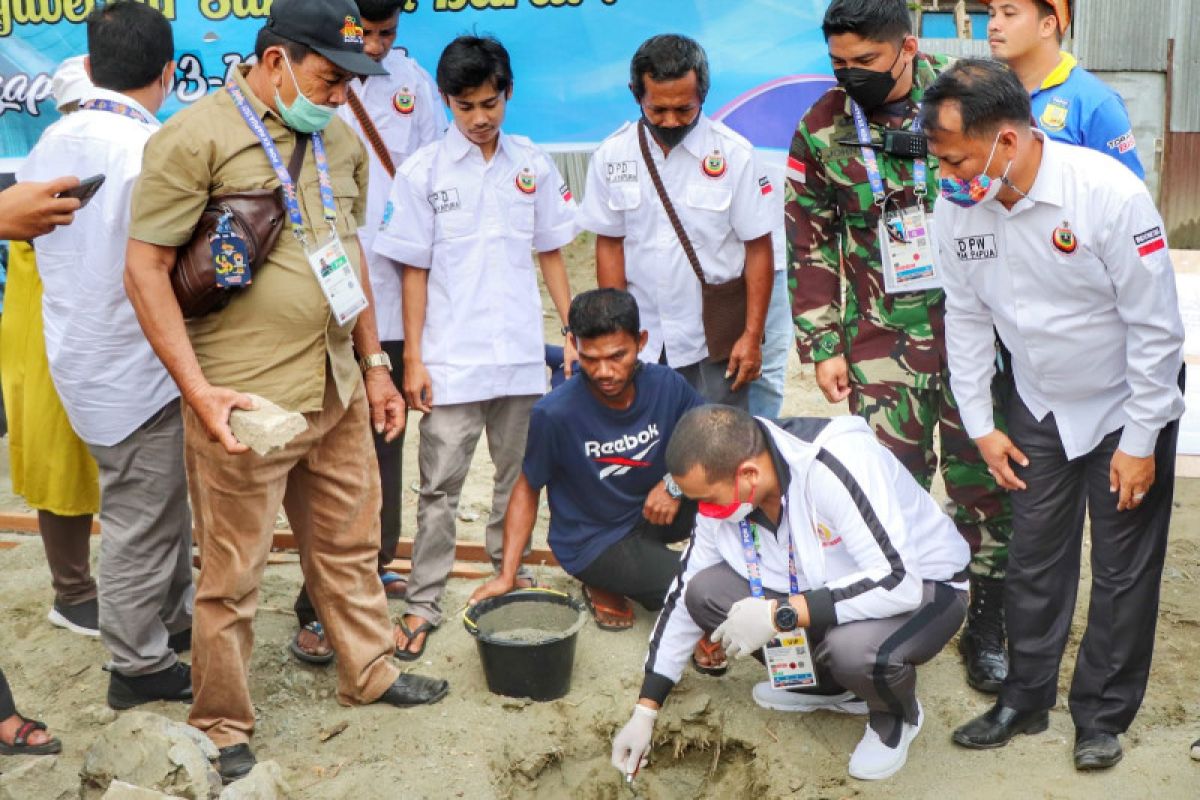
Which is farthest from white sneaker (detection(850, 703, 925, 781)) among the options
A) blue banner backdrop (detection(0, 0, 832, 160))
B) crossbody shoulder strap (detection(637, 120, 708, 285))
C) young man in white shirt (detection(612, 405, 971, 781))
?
blue banner backdrop (detection(0, 0, 832, 160))

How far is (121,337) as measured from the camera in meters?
3.86

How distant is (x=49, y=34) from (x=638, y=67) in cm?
319

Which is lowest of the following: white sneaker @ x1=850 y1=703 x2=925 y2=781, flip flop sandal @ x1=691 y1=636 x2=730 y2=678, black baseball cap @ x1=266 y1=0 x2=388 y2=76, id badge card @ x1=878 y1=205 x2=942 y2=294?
white sneaker @ x1=850 y1=703 x2=925 y2=781

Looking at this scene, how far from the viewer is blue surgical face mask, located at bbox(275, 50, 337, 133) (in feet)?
11.2

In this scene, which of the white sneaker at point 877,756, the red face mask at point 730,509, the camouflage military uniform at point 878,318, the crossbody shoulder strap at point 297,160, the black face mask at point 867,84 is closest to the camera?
the crossbody shoulder strap at point 297,160

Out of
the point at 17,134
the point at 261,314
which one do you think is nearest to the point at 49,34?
the point at 17,134

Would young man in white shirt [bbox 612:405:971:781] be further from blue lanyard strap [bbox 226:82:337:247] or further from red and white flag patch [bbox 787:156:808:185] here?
blue lanyard strap [bbox 226:82:337:247]

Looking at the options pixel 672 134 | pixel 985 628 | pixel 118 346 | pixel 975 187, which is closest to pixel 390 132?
pixel 672 134

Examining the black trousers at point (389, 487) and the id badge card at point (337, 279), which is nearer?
the id badge card at point (337, 279)

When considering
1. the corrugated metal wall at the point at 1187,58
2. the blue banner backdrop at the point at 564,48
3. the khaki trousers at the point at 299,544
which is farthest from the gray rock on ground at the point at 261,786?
the corrugated metal wall at the point at 1187,58

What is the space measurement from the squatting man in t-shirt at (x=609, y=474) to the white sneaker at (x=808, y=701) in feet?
0.76

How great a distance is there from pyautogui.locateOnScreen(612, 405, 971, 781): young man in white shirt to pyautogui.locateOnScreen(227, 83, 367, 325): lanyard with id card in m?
0.98

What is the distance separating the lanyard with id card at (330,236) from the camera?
11.2ft

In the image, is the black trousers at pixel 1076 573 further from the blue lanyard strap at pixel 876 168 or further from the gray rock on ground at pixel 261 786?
the gray rock on ground at pixel 261 786
